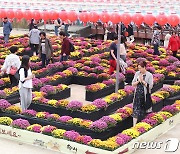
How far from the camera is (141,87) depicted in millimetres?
11328

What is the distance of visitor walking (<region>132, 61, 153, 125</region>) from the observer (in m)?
11.2

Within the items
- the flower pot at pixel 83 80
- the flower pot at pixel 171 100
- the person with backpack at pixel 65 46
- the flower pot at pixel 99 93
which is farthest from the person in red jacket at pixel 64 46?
the flower pot at pixel 171 100

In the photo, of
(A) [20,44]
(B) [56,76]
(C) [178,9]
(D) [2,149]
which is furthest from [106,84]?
(A) [20,44]

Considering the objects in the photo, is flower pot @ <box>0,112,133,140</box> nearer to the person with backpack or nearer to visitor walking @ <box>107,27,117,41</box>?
the person with backpack

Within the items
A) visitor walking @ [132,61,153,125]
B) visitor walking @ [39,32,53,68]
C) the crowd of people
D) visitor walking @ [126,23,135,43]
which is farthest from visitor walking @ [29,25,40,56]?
visitor walking @ [132,61,153,125]

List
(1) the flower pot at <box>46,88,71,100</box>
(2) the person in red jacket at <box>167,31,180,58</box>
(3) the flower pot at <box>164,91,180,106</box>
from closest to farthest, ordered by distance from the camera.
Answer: (3) the flower pot at <box>164,91,180,106</box> → (1) the flower pot at <box>46,88,71,100</box> → (2) the person in red jacket at <box>167,31,180,58</box>

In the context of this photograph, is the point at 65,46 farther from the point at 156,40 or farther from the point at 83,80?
the point at 156,40

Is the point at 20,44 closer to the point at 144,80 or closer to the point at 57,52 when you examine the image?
the point at 57,52

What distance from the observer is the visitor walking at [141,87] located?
1120 cm

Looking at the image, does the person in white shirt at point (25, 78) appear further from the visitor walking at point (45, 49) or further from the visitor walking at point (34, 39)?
the visitor walking at point (34, 39)

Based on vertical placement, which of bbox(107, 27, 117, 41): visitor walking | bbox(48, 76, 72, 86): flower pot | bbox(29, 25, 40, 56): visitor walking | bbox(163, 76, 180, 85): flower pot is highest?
bbox(29, 25, 40, 56): visitor walking

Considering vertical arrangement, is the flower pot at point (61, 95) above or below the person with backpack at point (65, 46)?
below

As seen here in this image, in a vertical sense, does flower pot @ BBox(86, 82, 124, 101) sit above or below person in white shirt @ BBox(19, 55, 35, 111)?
below

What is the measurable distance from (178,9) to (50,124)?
6411 mm
